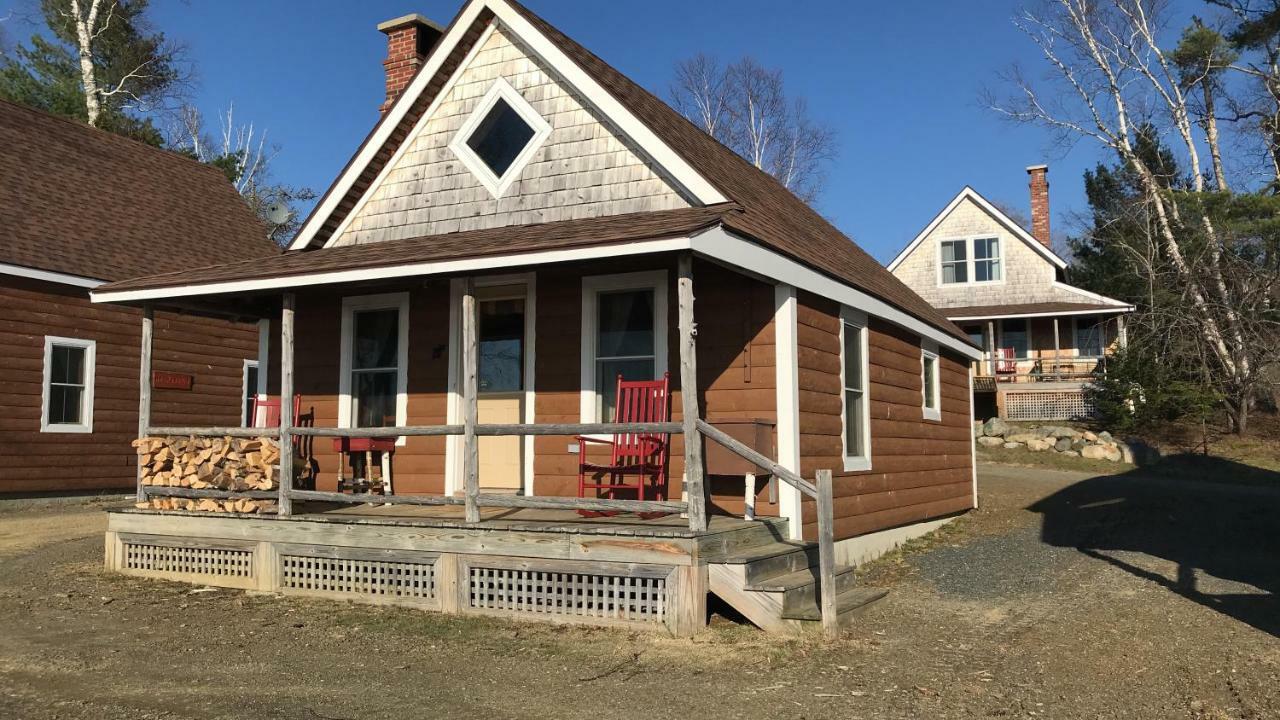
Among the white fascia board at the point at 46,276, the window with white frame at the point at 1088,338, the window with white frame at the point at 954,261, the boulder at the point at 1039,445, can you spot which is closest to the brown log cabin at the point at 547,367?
the white fascia board at the point at 46,276

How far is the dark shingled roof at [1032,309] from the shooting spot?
93.3 feet

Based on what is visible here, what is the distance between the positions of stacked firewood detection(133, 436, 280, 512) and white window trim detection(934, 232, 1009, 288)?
25620 mm

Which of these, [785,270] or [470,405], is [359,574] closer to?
[470,405]

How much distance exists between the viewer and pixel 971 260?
3117 centimetres

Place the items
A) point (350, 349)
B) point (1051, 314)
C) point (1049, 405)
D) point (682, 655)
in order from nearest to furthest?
point (682, 655) < point (350, 349) < point (1049, 405) < point (1051, 314)

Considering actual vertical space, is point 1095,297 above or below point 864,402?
above

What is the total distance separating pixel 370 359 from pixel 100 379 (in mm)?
7656

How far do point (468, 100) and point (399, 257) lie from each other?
2.81 meters

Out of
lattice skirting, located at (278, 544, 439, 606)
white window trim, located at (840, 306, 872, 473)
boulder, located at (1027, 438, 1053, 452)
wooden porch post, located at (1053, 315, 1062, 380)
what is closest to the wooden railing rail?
white window trim, located at (840, 306, 872, 473)

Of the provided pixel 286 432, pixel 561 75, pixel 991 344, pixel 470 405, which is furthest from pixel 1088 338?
pixel 286 432

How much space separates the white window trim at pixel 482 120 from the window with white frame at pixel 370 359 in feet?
5.00

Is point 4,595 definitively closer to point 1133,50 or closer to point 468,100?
point 468,100

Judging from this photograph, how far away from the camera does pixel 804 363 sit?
878 centimetres

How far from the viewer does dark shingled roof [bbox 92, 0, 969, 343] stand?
882 cm
